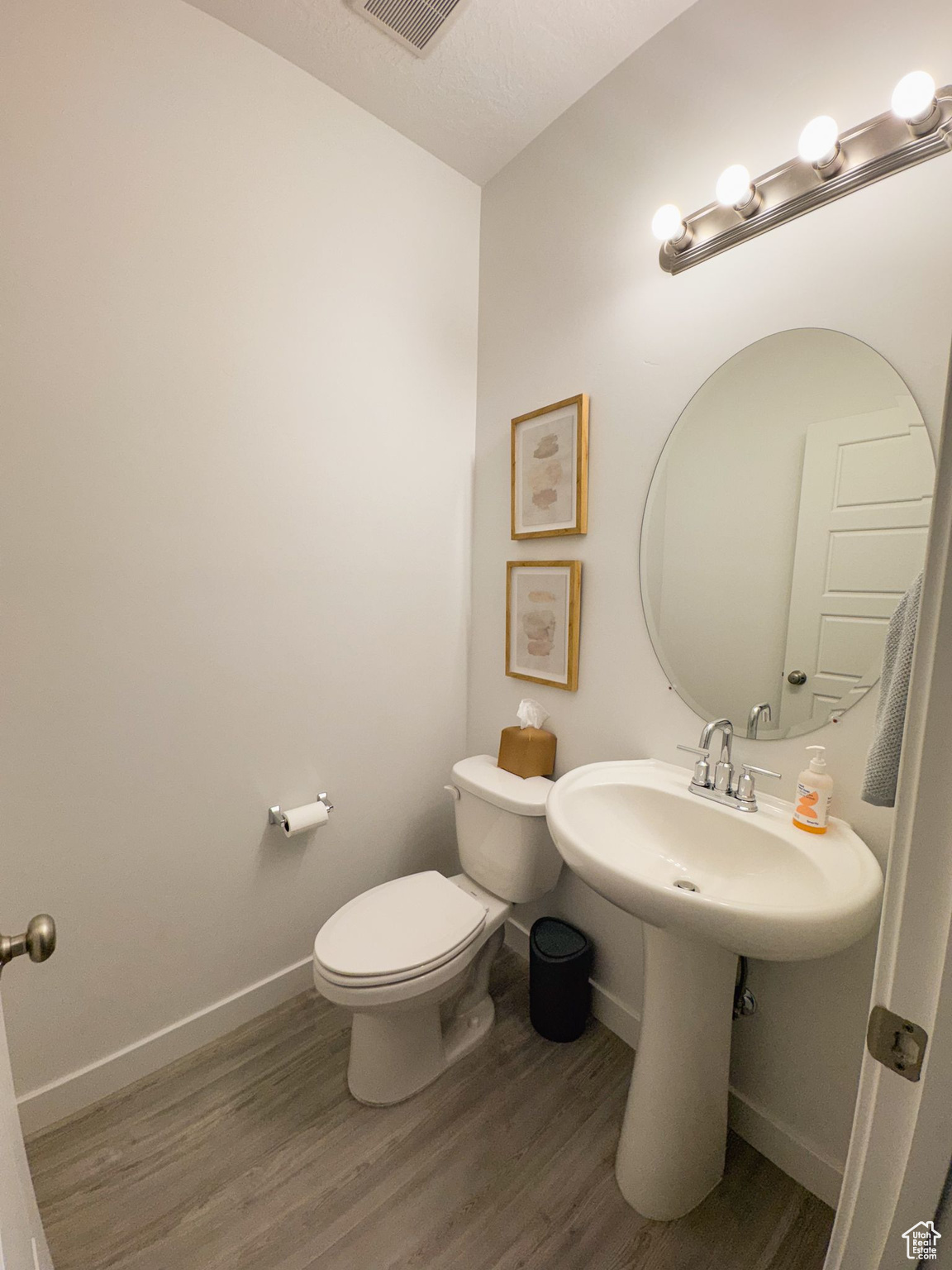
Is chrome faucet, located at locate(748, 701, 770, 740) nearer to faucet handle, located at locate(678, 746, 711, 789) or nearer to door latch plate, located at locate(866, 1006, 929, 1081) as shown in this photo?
faucet handle, located at locate(678, 746, 711, 789)

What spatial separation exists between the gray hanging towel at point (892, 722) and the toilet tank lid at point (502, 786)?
0.76m

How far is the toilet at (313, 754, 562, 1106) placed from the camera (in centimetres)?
121

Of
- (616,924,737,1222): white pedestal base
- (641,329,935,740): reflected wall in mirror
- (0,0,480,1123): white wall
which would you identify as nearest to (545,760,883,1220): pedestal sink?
(616,924,737,1222): white pedestal base

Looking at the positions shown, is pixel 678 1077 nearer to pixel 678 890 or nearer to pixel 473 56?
pixel 678 890

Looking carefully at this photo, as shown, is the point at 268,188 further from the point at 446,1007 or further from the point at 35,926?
the point at 446,1007

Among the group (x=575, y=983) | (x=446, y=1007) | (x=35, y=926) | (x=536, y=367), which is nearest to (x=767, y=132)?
(x=536, y=367)

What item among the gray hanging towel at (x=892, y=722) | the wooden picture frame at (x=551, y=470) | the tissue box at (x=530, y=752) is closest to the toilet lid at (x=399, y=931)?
the tissue box at (x=530, y=752)

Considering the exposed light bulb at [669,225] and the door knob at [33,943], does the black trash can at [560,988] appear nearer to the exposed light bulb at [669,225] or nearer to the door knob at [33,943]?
the door knob at [33,943]

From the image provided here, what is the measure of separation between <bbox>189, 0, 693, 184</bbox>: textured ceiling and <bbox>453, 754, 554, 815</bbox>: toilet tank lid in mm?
1894

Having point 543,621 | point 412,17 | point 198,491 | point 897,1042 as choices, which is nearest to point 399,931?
point 543,621

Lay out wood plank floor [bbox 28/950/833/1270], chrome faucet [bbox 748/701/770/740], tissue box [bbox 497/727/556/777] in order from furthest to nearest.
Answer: tissue box [bbox 497/727/556/777], chrome faucet [bbox 748/701/770/740], wood plank floor [bbox 28/950/833/1270]

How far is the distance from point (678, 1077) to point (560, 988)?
0.44m

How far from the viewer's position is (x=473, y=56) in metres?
1.32

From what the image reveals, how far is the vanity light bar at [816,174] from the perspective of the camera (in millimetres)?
849
